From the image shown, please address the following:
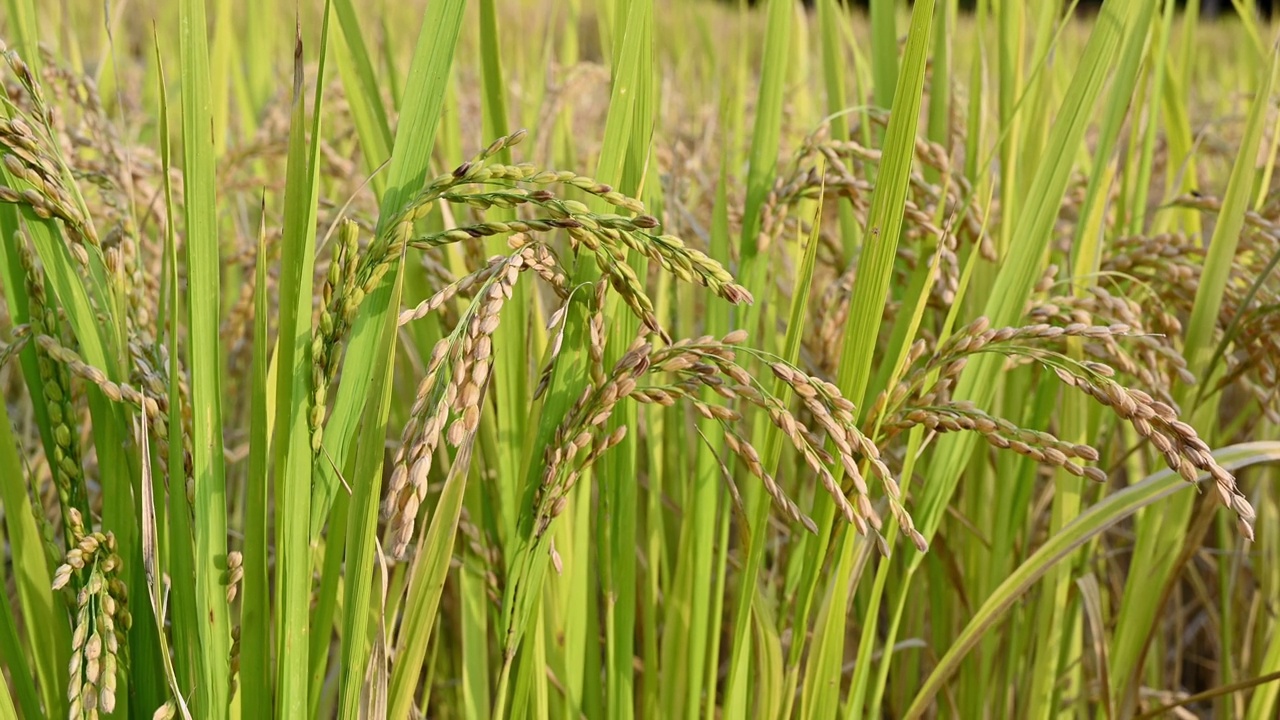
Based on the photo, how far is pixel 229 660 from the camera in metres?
0.67

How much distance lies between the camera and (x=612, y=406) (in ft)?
2.07

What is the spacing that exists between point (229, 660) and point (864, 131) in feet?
2.96

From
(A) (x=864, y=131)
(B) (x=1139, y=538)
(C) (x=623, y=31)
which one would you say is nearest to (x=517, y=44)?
(A) (x=864, y=131)

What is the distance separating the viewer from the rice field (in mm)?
630

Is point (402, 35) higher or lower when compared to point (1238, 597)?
higher

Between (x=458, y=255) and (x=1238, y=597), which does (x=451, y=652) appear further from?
(x=1238, y=597)

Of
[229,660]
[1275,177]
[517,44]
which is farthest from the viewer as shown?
[517,44]

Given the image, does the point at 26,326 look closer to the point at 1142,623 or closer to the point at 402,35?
the point at 1142,623

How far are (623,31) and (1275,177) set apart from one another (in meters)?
2.20

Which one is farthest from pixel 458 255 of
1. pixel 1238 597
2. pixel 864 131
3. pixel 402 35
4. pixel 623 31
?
pixel 402 35

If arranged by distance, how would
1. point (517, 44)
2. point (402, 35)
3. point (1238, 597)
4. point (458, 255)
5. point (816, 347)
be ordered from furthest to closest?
point (402, 35) → point (517, 44) → point (1238, 597) → point (816, 347) → point (458, 255)

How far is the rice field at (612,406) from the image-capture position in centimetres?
63

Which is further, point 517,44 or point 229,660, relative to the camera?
point 517,44

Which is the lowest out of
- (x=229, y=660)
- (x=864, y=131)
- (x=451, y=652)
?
(x=451, y=652)
